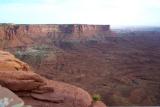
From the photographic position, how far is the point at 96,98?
13.4m

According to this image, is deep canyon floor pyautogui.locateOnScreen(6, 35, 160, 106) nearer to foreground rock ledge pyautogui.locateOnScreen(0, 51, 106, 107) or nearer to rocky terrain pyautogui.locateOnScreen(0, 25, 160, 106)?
rocky terrain pyautogui.locateOnScreen(0, 25, 160, 106)

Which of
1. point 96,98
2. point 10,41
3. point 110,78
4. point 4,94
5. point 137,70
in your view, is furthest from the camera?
point 10,41

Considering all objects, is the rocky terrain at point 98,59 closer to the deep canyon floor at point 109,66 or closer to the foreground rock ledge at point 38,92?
the deep canyon floor at point 109,66

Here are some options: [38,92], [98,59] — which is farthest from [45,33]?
[38,92]

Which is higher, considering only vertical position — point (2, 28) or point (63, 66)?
point (2, 28)

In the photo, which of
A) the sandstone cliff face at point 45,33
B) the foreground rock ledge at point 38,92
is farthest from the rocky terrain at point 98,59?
the foreground rock ledge at point 38,92

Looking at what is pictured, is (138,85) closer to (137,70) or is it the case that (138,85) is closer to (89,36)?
(137,70)

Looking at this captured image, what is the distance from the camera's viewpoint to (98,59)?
60.1 m

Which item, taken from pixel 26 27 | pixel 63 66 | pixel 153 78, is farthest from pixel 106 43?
pixel 153 78

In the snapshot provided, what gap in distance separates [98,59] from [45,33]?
729 inches

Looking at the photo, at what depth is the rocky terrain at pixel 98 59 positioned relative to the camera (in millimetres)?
39156

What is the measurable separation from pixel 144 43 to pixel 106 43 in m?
6.95

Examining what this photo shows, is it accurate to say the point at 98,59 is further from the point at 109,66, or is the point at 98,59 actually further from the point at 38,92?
the point at 38,92

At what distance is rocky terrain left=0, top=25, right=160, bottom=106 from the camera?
39.2 metres
